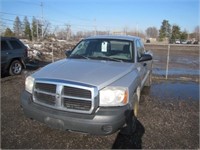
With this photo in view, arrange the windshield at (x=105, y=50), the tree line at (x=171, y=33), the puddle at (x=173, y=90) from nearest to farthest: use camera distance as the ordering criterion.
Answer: the windshield at (x=105, y=50) < the puddle at (x=173, y=90) < the tree line at (x=171, y=33)

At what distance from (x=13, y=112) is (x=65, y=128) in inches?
87.0

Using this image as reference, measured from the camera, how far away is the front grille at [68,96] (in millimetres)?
3406

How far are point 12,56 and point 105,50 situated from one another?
5943mm

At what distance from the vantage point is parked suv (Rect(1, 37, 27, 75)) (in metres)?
9.33

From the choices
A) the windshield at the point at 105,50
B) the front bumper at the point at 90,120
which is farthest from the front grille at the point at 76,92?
the windshield at the point at 105,50

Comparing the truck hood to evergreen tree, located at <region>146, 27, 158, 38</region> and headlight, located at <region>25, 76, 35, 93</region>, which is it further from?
evergreen tree, located at <region>146, 27, 158, 38</region>

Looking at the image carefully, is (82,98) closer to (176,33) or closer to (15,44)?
(15,44)

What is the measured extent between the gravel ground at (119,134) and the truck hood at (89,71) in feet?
3.51

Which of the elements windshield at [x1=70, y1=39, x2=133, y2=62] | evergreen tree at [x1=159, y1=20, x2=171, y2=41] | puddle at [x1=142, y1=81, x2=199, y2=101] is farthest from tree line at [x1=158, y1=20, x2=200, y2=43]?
windshield at [x1=70, y1=39, x2=133, y2=62]

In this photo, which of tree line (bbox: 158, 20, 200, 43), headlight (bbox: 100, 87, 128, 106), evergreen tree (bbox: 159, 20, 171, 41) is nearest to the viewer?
headlight (bbox: 100, 87, 128, 106)

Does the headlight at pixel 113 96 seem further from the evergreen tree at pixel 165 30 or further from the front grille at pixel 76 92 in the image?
the evergreen tree at pixel 165 30

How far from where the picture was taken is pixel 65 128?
11.4 ft

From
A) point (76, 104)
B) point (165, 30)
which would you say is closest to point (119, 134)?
point (76, 104)

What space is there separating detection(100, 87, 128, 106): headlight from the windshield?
142cm
